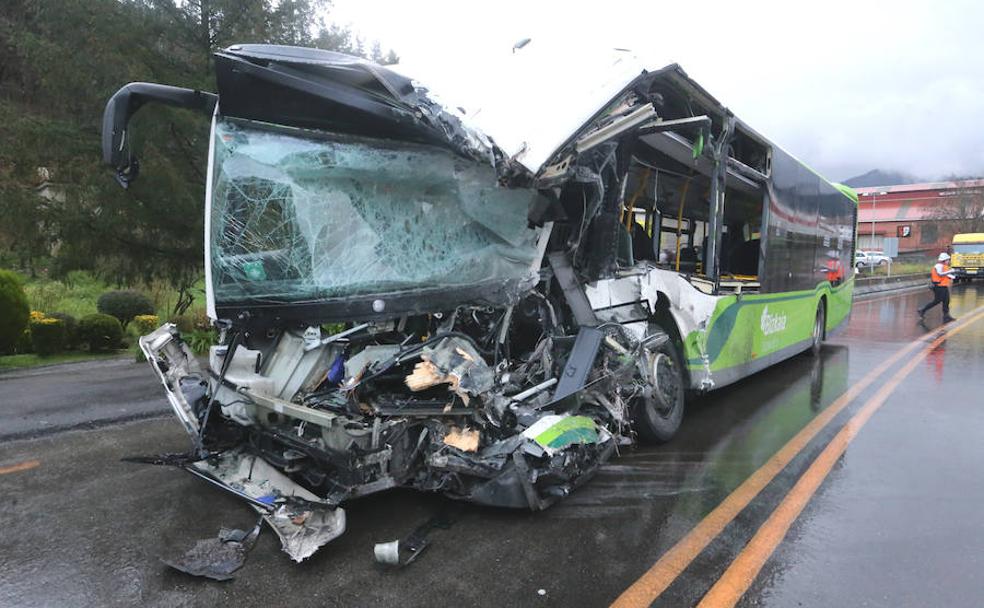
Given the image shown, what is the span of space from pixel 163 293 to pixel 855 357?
1408 cm

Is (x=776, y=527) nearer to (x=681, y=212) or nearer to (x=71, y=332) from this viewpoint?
(x=681, y=212)

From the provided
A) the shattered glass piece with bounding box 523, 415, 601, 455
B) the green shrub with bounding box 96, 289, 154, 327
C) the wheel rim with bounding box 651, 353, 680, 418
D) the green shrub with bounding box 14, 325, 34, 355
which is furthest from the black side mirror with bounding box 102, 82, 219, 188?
the green shrub with bounding box 96, 289, 154, 327

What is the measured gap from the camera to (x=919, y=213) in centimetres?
6275

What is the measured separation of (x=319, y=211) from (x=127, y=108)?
1.20 metres

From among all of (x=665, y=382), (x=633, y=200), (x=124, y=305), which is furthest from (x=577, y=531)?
(x=124, y=305)

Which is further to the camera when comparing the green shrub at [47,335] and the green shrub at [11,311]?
the green shrub at [47,335]

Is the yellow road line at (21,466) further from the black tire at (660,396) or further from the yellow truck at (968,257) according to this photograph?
the yellow truck at (968,257)

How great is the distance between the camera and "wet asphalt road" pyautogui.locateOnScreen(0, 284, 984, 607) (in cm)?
287

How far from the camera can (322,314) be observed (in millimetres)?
3430

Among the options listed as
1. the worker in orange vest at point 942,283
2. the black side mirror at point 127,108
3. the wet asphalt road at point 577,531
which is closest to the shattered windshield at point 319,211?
the black side mirror at point 127,108

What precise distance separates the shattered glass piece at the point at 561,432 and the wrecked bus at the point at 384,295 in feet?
0.04

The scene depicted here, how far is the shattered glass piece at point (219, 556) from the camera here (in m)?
3.01

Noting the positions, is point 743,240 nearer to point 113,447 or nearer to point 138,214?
point 113,447

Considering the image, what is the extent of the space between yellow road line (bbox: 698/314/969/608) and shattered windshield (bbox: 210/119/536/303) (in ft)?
7.50
